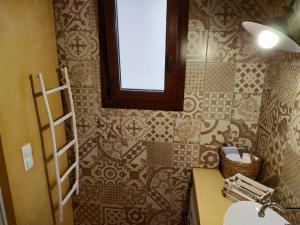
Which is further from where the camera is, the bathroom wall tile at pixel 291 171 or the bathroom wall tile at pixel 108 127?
the bathroom wall tile at pixel 108 127

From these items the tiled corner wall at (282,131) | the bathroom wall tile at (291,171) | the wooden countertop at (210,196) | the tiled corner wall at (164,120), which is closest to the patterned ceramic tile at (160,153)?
the tiled corner wall at (164,120)

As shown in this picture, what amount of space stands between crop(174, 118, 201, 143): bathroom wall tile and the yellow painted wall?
82cm

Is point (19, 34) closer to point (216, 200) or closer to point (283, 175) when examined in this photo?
point (216, 200)

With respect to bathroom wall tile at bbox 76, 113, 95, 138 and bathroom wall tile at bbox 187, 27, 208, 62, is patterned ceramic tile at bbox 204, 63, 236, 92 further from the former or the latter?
bathroom wall tile at bbox 76, 113, 95, 138

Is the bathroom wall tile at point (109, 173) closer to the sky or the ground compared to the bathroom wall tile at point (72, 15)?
closer to the ground

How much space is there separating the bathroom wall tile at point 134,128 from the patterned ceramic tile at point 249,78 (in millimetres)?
647

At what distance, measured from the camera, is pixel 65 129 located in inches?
64.7

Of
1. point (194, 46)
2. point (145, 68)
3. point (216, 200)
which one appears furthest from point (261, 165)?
point (145, 68)

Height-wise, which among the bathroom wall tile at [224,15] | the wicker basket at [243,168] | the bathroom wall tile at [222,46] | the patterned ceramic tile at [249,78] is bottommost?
the wicker basket at [243,168]

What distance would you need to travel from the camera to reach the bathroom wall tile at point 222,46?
1381 mm

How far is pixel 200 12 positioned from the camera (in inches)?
53.7

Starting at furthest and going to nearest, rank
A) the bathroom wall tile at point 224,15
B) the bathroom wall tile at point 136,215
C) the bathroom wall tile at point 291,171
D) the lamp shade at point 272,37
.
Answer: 1. the bathroom wall tile at point 136,215
2. the bathroom wall tile at point 224,15
3. the bathroom wall tile at point 291,171
4. the lamp shade at point 272,37

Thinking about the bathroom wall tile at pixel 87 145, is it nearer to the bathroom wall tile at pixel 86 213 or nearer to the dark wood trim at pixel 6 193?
the bathroom wall tile at pixel 86 213

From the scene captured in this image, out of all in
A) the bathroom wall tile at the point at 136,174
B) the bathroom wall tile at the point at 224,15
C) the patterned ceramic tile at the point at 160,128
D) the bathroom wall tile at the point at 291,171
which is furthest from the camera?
the bathroom wall tile at the point at 136,174
